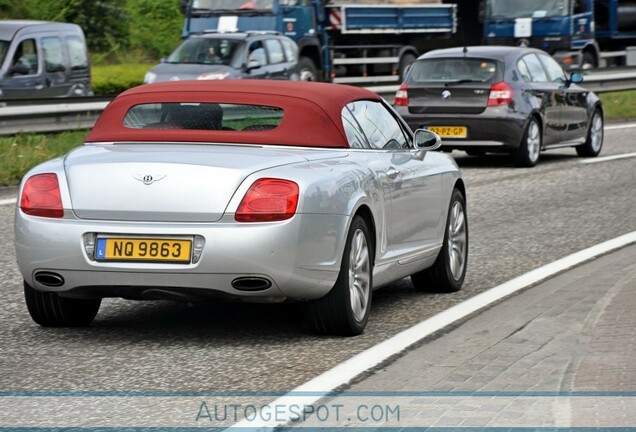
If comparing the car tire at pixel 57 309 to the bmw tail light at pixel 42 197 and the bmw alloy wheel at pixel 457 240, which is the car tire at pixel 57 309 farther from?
the bmw alloy wheel at pixel 457 240

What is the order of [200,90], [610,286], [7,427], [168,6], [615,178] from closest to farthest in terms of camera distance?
[7,427]
[200,90]
[610,286]
[615,178]
[168,6]

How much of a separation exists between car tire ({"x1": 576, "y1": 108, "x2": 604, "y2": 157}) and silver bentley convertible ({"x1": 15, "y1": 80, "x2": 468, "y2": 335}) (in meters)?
13.1

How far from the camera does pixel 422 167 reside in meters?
8.92

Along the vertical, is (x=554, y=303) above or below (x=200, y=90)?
below

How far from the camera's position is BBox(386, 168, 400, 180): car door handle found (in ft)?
27.1

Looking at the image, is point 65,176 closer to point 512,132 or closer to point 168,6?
point 512,132

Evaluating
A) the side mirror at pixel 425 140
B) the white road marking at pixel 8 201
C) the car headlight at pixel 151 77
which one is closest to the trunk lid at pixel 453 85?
the white road marking at pixel 8 201

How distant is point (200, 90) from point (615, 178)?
10.6 metres

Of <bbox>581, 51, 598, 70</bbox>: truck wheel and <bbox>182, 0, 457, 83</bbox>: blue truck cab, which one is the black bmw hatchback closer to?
<bbox>182, 0, 457, 83</bbox>: blue truck cab

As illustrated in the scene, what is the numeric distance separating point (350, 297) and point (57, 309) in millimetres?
1516

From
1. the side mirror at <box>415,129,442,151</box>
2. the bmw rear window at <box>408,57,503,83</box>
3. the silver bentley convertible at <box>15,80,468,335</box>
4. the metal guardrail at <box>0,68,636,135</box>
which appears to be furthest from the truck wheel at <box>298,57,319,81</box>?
the silver bentley convertible at <box>15,80,468,335</box>

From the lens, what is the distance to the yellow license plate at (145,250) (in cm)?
707

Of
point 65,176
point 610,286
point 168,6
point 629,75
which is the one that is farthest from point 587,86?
point 168,6

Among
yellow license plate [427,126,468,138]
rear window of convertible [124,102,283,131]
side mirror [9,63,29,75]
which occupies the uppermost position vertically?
rear window of convertible [124,102,283,131]
